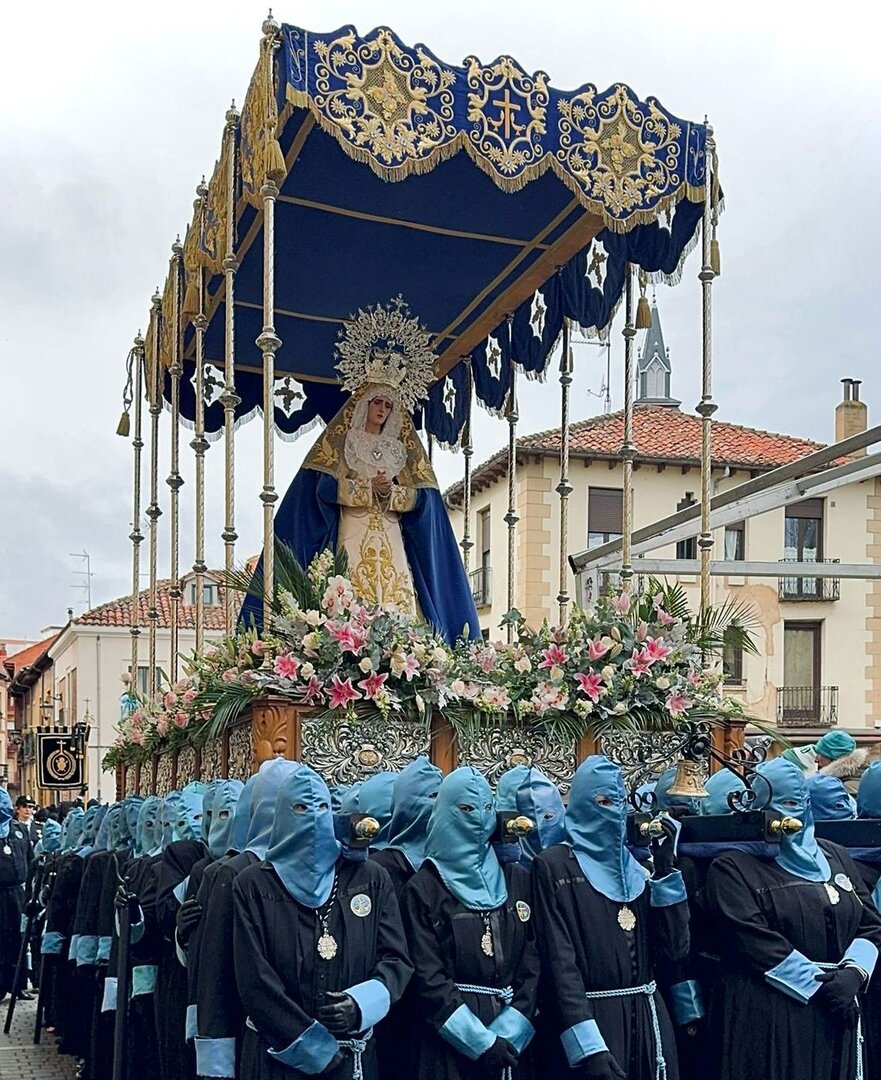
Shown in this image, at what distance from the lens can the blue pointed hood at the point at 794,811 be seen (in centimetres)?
551

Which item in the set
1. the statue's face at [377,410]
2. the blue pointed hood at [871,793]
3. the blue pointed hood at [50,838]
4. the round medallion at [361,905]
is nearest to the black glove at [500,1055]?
the round medallion at [361,905]

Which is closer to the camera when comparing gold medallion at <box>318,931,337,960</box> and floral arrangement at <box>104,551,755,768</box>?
gold medallion at <box>318,931,337,960</box>

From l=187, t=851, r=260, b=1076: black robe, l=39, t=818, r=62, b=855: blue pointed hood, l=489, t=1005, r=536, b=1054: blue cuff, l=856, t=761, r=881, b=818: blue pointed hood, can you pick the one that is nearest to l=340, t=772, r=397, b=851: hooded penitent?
l=187, t=851, r=260, b=1076: black robe

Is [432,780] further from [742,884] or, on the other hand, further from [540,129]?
[540,129]

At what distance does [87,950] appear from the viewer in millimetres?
8391

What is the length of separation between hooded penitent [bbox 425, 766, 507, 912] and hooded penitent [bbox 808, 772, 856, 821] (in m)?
1.64

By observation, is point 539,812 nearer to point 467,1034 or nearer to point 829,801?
point 467,1034

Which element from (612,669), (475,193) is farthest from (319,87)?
(612,669)

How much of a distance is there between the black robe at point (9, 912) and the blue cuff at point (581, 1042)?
8.18 meters

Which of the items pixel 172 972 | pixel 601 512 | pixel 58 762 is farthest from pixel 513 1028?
pixel 601 512

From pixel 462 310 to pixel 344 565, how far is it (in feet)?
11.5

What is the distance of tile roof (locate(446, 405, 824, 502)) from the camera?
2562 cm

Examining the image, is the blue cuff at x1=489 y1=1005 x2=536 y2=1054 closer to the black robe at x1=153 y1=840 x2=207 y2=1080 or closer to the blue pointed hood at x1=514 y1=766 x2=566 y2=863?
the blue pointed hood at x1=514 y1=766 x2=566 y2=863

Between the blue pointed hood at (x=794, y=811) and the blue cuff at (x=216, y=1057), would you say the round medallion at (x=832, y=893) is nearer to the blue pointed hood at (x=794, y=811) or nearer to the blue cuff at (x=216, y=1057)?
the blue pointed hood at (x=794, y=811)
